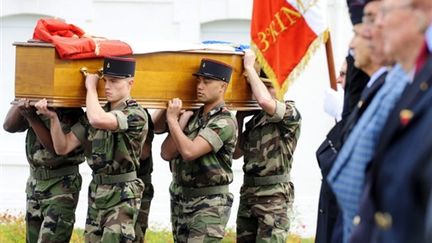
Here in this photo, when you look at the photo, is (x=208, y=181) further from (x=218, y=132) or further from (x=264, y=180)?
(x=264, y=180)

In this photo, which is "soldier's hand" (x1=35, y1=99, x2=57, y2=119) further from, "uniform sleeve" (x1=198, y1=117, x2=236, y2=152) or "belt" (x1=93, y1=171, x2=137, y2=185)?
"uniform sleeve" (x1=198, y1=117, x2=236, y2=152)

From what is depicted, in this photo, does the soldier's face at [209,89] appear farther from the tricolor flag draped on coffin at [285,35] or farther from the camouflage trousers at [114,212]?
the camouflage trousers at [114,212]

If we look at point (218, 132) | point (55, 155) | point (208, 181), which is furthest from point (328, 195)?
point (55, 155)

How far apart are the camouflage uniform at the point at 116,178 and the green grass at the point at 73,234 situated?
268cm

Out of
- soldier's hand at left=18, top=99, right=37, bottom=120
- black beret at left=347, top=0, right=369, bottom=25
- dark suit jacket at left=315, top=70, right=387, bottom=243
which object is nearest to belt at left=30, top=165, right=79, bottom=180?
soldier's hand at left=18, top=99, right=37, bottom=120

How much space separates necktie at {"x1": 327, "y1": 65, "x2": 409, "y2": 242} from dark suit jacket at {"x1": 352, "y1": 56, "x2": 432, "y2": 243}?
0.65ft

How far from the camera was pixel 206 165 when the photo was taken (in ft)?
27.0

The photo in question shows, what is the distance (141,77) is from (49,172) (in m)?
1.14

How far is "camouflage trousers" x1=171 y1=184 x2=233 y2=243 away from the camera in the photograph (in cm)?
820

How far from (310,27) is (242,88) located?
119 centimetres

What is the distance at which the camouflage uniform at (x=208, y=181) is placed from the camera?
26.9 feet

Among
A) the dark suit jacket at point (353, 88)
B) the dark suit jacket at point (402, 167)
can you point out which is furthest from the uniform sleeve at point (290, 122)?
the dark suit jacket at point (402, 167)

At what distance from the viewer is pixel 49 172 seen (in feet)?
28.4

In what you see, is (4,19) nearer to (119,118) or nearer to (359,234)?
(119,118)
